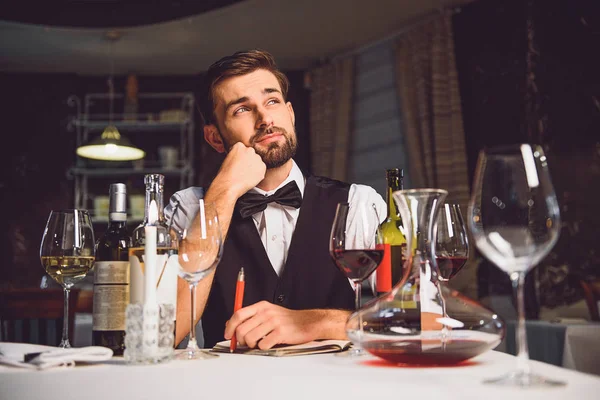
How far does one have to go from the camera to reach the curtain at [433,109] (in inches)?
188

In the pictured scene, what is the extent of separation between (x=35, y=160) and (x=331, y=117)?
2.88m

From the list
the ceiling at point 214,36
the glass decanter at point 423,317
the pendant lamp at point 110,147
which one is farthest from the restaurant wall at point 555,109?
the glass decanter at point 423,317

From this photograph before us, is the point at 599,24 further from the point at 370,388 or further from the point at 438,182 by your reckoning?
the point at 370,388

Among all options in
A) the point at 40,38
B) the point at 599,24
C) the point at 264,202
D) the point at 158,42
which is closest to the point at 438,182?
the point at 599,24

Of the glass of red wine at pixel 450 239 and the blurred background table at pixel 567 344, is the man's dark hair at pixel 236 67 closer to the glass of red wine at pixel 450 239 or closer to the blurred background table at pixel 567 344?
the glass of red wine at pixel 450 239

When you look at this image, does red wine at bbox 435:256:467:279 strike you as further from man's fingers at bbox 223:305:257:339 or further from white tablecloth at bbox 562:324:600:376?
white tablecloth at bbox 562:324:600:376

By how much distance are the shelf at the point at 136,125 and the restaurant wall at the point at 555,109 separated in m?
2.95

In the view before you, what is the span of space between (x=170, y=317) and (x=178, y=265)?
10cm

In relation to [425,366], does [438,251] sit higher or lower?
higher

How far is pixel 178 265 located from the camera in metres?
1.05

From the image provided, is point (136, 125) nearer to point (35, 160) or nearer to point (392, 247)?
point (35, 160)

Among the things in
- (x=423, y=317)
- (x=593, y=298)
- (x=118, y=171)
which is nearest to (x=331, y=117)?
(x=118, y=171)

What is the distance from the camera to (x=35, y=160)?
6.09m

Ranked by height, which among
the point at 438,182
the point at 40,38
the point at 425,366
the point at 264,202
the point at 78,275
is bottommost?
the point at 425,366
